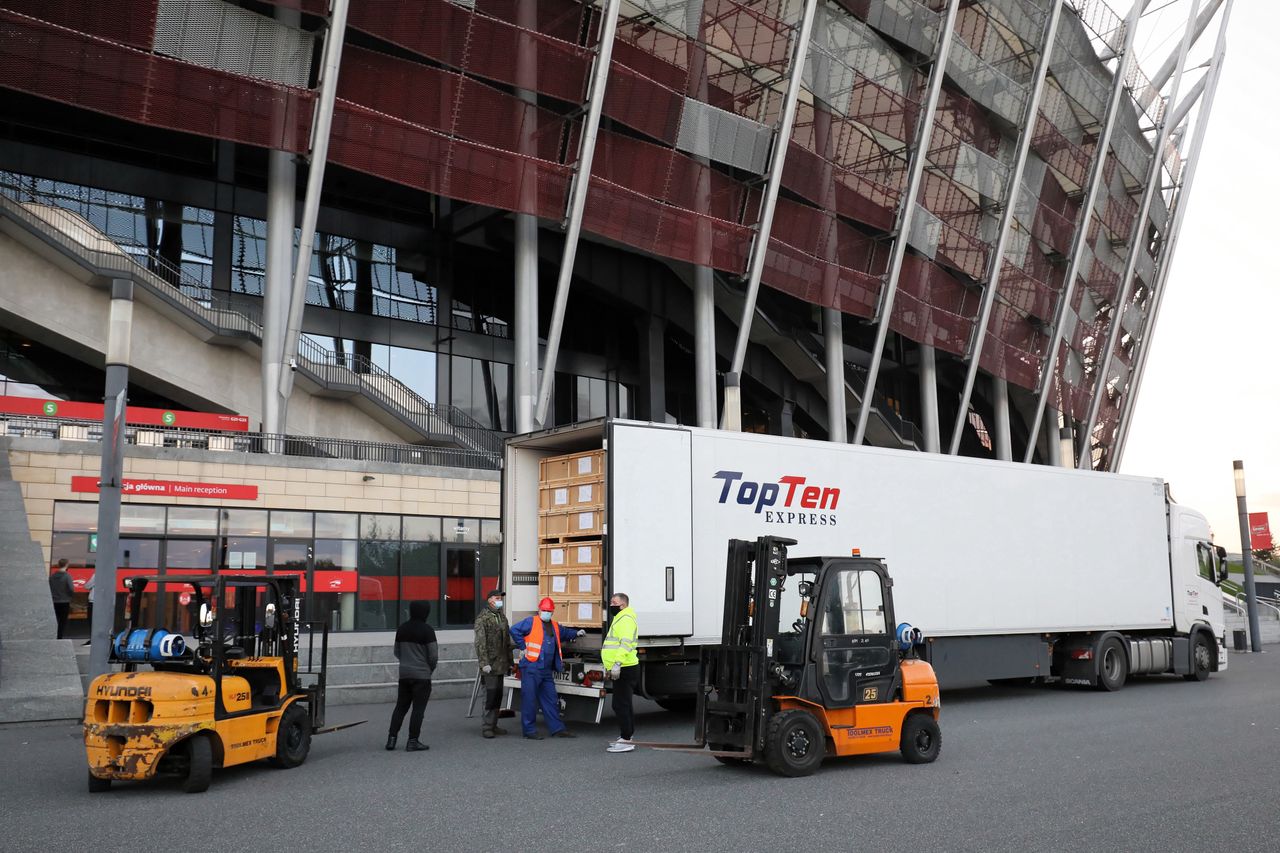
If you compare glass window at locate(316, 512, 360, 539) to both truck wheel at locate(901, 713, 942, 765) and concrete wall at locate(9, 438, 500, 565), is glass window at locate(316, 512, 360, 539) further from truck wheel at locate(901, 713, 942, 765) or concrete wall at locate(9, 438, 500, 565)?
truck wheel at locate(901, 713, 942, 765)

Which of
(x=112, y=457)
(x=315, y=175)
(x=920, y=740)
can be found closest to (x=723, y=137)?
(x=315, y=175)

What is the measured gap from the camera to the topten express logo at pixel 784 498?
13.7 meters

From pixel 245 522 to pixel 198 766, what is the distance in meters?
14.9

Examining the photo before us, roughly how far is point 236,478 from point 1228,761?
19.2 metres

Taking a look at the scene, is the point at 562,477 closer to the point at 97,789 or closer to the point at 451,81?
the point at 97,789

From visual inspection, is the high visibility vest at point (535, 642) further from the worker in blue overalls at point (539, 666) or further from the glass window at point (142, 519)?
the glass window at point (142, 519)

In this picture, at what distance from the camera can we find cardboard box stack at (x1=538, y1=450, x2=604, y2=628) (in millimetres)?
13258

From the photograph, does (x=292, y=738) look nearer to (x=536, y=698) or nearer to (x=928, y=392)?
(x=536, y=698)

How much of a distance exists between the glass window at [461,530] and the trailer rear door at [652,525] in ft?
47.4

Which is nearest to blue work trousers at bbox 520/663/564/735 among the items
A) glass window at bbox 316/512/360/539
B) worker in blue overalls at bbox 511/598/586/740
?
worker in blue overalls at bbox 511/598/586/740

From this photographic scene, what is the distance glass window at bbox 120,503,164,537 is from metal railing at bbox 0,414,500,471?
4.22 feet

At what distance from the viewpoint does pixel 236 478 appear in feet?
76.8

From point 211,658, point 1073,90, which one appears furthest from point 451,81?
point 1073,90

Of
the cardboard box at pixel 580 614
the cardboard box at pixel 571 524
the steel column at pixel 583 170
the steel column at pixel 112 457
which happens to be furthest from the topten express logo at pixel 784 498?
the steel column at pixel 583 170
